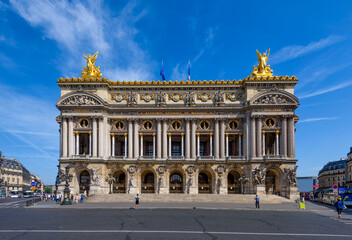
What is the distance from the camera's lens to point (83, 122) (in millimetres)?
65750

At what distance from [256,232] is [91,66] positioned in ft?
177

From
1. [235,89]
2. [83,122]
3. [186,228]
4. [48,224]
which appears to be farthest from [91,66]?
[186,228]

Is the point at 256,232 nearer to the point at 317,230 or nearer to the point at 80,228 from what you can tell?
the point at 317,230

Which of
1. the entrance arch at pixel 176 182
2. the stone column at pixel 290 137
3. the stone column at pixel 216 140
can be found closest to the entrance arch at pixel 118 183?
the entrance arch at pixel 176 182

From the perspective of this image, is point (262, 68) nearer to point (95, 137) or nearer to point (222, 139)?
point (222, 139)

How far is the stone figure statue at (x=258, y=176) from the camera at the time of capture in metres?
61.2

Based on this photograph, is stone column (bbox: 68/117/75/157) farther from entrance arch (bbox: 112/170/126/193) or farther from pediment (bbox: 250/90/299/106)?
pediment (bbox: 250/90/299/106)

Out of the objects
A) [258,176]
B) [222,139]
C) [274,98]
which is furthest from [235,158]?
[274,98]

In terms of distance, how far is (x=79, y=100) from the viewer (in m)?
65.2

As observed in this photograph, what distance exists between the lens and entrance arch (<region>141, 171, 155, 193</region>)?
6681 cm

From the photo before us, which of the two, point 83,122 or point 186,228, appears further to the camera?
point 83,122

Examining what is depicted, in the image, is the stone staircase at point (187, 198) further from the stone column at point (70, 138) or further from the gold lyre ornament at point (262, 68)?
the gold lyre ornament at point (262, 68)

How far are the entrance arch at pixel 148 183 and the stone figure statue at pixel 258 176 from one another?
1987 cm

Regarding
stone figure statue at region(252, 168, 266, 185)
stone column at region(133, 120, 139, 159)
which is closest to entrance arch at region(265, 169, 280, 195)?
stone figure statue at region(252, 168, 266, 185)
